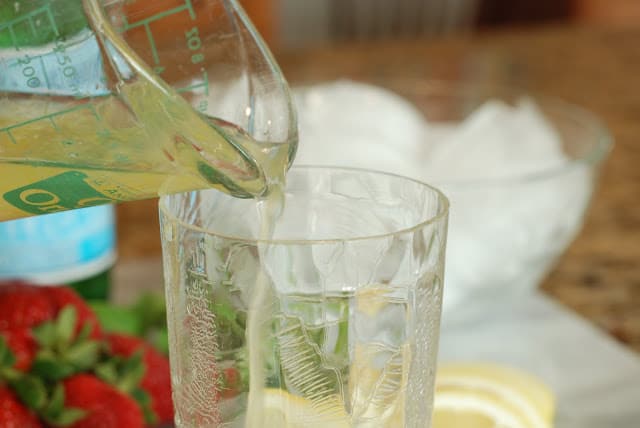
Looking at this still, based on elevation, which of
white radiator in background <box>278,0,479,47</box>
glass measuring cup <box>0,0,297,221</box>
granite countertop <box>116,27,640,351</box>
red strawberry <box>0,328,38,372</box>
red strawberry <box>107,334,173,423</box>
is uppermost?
glass measuring cup <box>0,0,297,221</box>

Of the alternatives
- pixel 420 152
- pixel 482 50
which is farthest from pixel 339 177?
pixel 482 50

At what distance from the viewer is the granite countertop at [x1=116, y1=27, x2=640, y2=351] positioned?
1.00m

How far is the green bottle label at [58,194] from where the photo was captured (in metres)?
0.44

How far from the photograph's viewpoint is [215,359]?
418mm

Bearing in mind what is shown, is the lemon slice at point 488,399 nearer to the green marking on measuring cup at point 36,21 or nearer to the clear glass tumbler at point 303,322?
the clear glass tumbler at point 303,322

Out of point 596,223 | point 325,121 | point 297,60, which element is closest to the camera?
point 325,121

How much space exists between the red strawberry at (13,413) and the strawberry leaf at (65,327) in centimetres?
7

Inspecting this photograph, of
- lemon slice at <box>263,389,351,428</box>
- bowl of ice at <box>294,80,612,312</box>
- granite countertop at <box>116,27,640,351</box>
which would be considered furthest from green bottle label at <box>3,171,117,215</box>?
granite countertop at <box>116,27,640,351</box>

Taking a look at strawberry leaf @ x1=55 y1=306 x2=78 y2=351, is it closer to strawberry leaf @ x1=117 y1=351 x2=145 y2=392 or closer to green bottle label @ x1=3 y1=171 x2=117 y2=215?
strawberry leaf @ x1=117 y1=351 x2=145 y2=392

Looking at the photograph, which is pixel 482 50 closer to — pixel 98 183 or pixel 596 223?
pixel 596 223

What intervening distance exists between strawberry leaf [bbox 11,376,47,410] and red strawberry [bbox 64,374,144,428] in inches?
0.9

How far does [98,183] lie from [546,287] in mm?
665

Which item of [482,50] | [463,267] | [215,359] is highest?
[215,359]

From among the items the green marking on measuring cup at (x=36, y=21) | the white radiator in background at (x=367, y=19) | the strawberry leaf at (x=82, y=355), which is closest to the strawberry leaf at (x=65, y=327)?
the strawberry leaf at (x=82, y=355)
